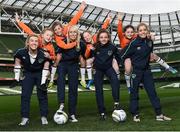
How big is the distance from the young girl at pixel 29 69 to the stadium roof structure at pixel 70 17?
39.5 metres

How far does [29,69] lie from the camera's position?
866 centimetres

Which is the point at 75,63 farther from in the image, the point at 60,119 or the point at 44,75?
the point at 60,119

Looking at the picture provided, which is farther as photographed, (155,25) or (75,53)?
(155,25)

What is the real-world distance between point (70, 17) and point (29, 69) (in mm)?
46472

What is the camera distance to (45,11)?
51.8 metres

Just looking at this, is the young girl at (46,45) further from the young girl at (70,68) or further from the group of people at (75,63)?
the young girl at (70,68)

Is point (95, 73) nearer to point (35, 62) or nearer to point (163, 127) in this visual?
point (35, 62)

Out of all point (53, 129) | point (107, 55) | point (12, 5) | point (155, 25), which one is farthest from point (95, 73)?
point (155, 25)

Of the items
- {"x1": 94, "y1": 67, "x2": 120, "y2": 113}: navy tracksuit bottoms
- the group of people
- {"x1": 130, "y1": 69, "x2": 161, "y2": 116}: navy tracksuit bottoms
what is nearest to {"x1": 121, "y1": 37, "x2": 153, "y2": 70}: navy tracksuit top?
the group of people

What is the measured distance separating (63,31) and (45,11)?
43.5 m

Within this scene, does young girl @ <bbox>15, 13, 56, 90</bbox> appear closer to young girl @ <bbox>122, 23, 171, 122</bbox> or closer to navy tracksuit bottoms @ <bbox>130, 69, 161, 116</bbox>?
young girl @ <bbox>122, 23, 171, 122</bbox>

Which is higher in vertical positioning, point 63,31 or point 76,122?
point 63,31

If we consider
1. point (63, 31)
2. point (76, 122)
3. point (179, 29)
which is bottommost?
point (76, 122)

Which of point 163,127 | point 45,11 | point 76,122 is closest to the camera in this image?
point 163,127
